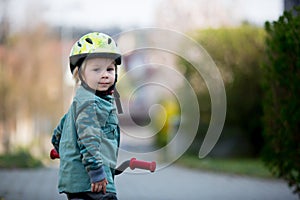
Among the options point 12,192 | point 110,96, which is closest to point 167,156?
point 12,192

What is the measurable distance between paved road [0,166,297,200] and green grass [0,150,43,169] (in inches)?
24.3

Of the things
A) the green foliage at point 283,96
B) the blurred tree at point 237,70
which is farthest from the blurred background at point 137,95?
the green foliage at point 283,96

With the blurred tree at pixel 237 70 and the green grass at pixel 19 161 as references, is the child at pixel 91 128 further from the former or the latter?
the blurred tree at pixel 237 70

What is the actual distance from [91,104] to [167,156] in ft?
38.3

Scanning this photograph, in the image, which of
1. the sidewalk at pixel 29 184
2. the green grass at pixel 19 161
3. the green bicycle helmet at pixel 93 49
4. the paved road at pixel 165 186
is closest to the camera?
the green bicycle helmet at pixel 93 49

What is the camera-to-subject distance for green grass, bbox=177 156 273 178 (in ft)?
41.9

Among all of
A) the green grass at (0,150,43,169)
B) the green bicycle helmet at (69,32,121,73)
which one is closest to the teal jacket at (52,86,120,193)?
the green bicycle helmet at (69,32,121,73)

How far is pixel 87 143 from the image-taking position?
398 centimetres

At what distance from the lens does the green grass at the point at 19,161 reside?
43.0 ft

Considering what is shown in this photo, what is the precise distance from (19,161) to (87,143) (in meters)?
9.78

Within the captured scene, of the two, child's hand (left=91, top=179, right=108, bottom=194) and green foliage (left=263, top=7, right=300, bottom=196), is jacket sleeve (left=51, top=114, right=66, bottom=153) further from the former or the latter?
green foliage (left=263, top=7, right=300, bottom=196)

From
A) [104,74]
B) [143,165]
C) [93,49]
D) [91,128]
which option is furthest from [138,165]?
[93,49]

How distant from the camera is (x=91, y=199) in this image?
414 cm

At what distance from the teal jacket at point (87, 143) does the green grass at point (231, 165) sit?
830cm
